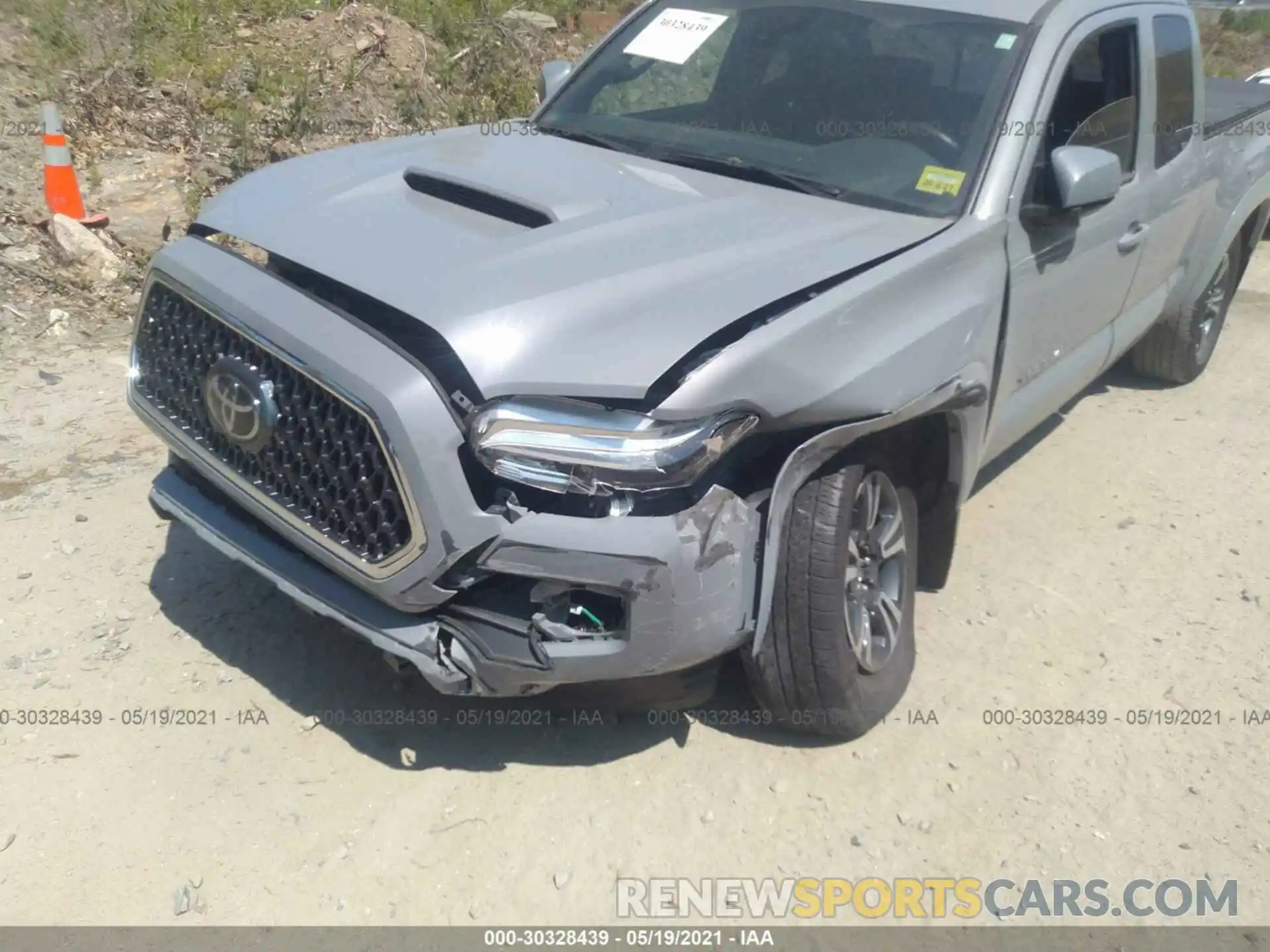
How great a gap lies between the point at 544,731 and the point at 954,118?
2.18 meters

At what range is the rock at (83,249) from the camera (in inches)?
242

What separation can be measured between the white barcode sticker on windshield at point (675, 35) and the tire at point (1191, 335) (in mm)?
2728

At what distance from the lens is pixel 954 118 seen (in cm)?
357

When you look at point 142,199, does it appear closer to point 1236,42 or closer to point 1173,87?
point 1173,87

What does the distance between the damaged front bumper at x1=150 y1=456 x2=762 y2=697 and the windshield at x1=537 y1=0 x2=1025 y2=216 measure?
52.7 inches

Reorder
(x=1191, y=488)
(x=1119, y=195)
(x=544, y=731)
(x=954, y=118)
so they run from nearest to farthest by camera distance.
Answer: (x=544, y=731)
(x=954, y=118)
(x=1119, y=195)
(x=1191, y=488)

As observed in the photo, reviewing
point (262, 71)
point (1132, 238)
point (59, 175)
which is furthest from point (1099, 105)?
point (262, 71)

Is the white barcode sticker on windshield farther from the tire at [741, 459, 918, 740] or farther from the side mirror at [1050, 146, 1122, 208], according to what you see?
the tire at [741, 459, 918, 740]

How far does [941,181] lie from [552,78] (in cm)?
174

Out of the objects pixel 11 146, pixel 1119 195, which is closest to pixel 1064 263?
pixel 1119 195

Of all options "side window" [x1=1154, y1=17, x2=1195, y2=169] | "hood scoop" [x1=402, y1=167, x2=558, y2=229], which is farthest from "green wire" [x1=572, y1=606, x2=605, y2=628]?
"side window" [x1=1154, y1=17, x2=1195, y2=169]

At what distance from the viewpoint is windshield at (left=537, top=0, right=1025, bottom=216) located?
351 cm

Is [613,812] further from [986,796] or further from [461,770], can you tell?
[986,796]

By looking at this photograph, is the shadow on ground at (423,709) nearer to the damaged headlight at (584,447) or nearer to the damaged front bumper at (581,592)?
the damaged front bumper at (581,592)
